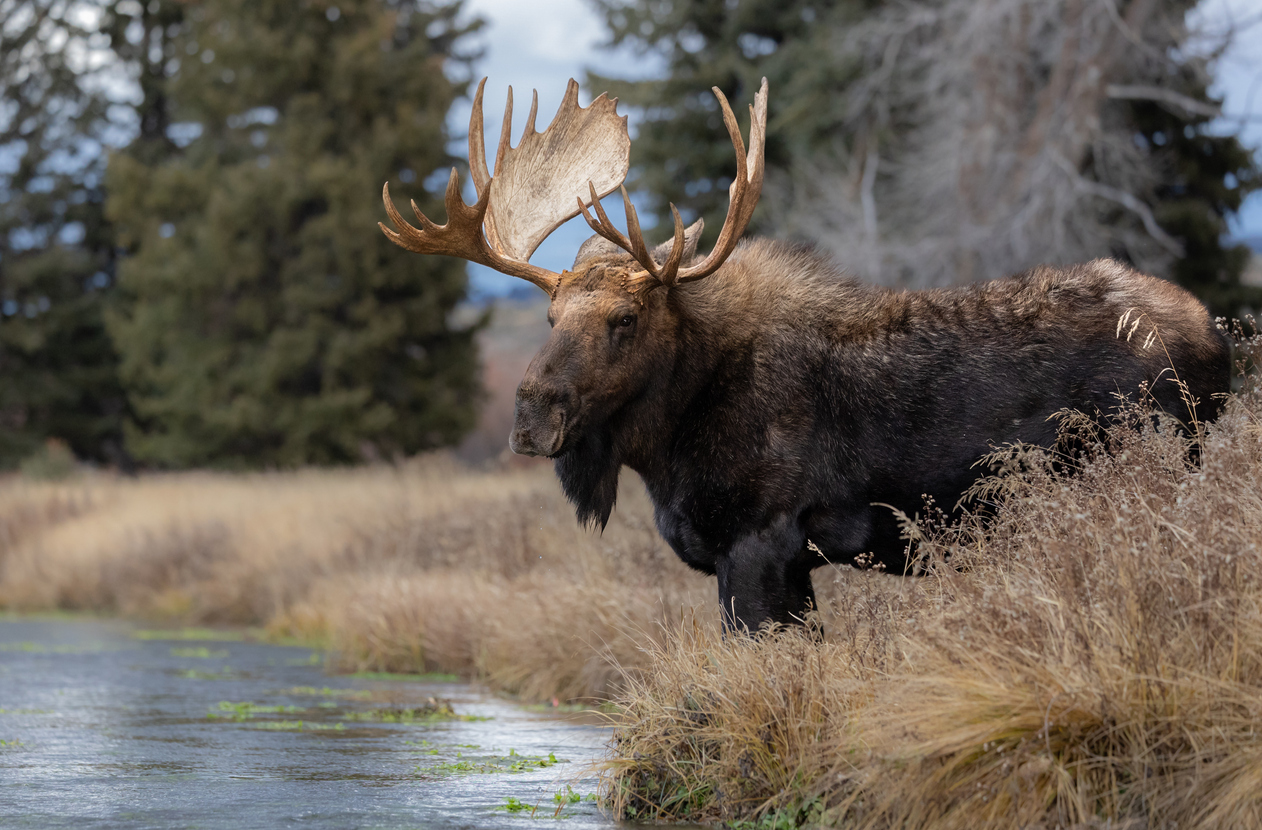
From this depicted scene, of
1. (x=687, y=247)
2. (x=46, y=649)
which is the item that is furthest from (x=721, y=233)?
(x=46, y=649)

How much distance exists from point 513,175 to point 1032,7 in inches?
579

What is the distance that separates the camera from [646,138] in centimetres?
2388

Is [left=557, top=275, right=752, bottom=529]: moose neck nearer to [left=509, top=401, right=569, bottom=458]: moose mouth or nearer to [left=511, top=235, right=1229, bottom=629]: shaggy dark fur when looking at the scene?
[left=511, top=235, right=1229, bottom=629]: shaggy dark fur

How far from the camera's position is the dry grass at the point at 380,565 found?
9242mm

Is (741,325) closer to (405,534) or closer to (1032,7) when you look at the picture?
(405,534)

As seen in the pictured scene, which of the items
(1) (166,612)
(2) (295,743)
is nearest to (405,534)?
(1) (166,612)

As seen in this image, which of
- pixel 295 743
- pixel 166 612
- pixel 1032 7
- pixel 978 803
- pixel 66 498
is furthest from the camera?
pixel 66 498

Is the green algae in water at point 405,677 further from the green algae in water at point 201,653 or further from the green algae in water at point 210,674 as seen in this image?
the green algae in water at point 201,653

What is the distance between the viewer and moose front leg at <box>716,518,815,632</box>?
606 cm

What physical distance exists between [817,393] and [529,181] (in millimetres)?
2172

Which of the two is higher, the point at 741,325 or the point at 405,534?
the point at 741,325

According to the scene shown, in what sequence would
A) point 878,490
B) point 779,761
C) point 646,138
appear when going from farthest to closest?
point 646,138, point 878,490, point 779,761

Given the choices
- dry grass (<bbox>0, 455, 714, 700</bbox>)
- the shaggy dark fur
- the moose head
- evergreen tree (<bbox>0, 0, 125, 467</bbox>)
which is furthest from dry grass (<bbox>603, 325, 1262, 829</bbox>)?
evergreen tree (<bbox>0, 0, 125, 467</bbox>)

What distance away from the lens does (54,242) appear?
34.1 metres
